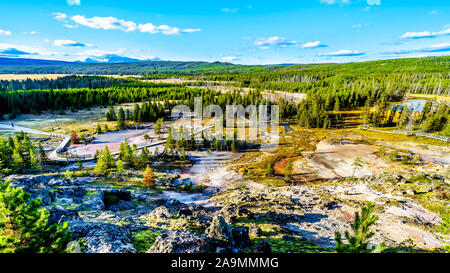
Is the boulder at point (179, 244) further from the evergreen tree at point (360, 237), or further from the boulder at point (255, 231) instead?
the evergreen tree at point (360, 237)

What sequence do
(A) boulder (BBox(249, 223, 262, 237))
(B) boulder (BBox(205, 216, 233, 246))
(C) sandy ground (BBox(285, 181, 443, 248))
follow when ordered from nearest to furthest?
(B) boulder (BBox(205, 216, 233, 246))
(A) boulder (BBox(249, 223, 262, 237))
(C) sandy ground (BBox(285, 181, 443, 248))

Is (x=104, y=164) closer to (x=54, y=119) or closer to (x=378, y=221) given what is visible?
(x=378, y=221)

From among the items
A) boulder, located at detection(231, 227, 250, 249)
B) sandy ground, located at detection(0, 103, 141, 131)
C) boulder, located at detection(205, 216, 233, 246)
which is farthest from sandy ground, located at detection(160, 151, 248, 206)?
sandy ground, located at detection(0, 103, 141, 131)

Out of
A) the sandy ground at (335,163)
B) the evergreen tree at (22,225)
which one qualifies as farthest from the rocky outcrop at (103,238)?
the sandy ground at (335,163)

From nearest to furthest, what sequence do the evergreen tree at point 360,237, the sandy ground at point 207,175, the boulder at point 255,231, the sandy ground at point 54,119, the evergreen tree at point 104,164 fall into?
the evergreen tree at point 360,237 → the boulder at point 255,231 → the sandy ground at point 207,175 → the evergreen tree at point 104,164 → the sandy ground at point 54,119

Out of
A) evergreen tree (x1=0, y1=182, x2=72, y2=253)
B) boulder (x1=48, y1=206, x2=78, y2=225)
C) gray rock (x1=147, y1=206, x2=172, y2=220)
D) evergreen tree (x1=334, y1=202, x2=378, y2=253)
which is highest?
evergreen tree (x1=0, y1=182, x2=72, y2=253)

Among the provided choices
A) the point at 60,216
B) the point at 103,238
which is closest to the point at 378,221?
the point at 103,238

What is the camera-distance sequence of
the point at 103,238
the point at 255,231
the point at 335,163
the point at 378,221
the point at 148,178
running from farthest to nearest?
1. the point at 335,163
2. the point at 148,178
3. the point at 378,221
4. the point at 255,231
5. the point at 103,238

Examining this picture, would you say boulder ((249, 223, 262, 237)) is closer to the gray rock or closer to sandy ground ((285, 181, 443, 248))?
sandy ground ((285, 181, 443, 248))

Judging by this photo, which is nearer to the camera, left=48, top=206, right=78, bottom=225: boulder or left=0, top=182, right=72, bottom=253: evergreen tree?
left=0, top=182, right=72, bottom=253: evergreen tree

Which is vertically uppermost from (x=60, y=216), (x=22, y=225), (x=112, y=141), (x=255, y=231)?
(x=22, y=225)

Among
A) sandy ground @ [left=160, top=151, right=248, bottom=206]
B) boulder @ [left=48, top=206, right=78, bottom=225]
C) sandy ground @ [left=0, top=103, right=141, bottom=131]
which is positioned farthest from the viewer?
sandy ground @ [left=0, top=103, right=141, bottom=131]
